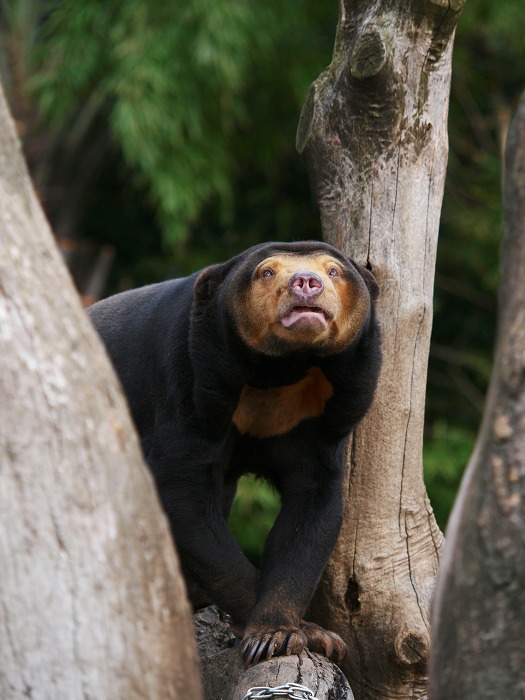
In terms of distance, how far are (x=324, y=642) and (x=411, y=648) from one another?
1.07 feet

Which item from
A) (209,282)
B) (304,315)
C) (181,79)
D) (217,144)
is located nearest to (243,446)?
(209,282)

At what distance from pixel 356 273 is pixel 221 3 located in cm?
515

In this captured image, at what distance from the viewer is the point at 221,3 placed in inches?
324

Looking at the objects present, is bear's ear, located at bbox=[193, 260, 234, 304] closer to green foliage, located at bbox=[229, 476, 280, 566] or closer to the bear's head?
the bear's head

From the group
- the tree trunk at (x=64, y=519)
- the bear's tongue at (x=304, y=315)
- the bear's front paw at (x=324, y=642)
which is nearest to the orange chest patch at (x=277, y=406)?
the bear's tongue at (x=304, y=315)

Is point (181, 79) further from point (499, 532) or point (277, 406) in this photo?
point (499, 532)

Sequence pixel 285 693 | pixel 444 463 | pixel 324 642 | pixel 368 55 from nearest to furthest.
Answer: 1. pixel 285 693
2. pixel 324 642
3. pixel 368 55
4. pixel 444 463

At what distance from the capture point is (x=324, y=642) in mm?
3711

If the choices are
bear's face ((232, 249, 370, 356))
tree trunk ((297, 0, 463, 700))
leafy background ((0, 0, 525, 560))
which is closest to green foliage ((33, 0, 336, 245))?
leafy background ((0, 0, 525, 560))

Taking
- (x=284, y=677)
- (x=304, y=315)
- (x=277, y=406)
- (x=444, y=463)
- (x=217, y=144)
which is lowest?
(x=284, y=677)

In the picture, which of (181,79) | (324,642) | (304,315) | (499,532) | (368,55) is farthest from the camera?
(181,79)

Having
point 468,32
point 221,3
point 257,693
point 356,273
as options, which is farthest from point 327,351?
point 468,32

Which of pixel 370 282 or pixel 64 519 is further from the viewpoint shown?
pixel 370 282

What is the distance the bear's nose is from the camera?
343 centimetres
